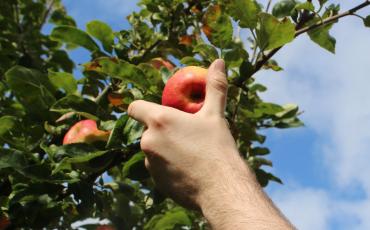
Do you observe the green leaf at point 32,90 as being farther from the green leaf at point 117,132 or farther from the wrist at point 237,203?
the wrist at point 237,203

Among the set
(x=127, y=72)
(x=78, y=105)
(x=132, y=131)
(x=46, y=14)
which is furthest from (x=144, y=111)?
(x=46, y=14)

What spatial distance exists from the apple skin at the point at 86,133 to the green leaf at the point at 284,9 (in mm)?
718

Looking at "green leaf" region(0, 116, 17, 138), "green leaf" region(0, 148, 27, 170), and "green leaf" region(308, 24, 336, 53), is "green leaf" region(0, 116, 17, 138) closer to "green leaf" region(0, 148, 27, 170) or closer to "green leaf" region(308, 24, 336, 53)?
"green leaf" region(0, 148, 27, 170)

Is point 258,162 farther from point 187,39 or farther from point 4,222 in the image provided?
point 4,222

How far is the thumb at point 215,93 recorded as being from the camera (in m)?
1.45

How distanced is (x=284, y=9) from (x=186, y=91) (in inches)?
17.4

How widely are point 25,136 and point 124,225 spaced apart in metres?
0.87

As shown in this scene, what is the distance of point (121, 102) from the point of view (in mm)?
1955

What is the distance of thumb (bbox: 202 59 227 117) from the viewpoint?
1.45 meters

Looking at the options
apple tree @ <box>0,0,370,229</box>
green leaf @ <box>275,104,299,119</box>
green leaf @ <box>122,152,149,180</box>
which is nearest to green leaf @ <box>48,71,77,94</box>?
apple tree @ <box>0,0,370,229</box>

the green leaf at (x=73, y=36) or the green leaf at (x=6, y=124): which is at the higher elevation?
the green leaf at (x=73, y=36)

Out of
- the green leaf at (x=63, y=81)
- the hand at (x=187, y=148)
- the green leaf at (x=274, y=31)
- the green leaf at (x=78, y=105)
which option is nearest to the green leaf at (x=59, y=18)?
the green leaf at (x=63, y=81)

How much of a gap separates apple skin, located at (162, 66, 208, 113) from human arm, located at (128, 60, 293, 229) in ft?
1.00

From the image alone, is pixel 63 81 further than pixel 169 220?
No
